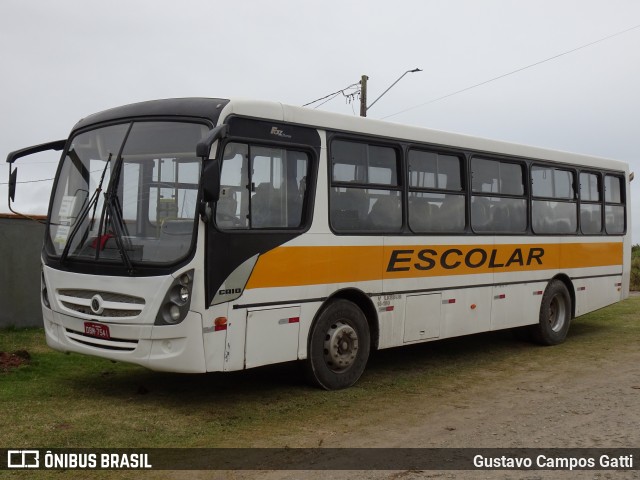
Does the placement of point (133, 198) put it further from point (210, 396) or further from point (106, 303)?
point (210, 396)

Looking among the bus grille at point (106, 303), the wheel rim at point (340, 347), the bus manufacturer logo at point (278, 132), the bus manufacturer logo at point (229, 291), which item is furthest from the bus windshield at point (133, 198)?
the wheel rim at point (340, 347)

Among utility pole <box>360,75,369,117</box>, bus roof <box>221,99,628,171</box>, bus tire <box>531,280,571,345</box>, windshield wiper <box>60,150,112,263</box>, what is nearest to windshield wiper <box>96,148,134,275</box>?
windshield wiper <box>60,150,112,263</box>

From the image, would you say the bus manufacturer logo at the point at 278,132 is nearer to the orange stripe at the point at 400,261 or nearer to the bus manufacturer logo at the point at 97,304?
the orange stripe at the point at 400,261

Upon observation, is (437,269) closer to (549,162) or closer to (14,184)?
(549,162)

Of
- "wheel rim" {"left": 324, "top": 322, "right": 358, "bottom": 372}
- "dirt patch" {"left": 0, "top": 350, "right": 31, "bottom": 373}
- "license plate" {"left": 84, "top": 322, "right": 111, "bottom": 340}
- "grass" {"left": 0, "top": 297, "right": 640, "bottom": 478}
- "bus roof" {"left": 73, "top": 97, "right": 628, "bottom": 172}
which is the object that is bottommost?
"grass" {"left": 0, "top": 297, "right": 640, "bottom": 478}

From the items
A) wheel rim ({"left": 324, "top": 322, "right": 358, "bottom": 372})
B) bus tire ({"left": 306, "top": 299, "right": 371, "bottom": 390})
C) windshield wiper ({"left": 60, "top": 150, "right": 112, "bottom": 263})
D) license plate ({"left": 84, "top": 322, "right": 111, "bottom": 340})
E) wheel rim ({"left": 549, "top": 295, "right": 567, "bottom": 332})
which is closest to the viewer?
license plate ({"left": 84, "top": 322, "right": 111, "bottom": 340})

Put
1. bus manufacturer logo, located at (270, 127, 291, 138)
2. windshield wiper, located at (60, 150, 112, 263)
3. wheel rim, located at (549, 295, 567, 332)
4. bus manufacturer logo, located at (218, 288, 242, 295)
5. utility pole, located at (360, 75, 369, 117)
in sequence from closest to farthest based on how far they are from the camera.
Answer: bus manufacturer logo, located at (218, 288, 242, 295), windshield wiper, located at (60, 150, 112, 263), bus manufacturer logo, located at (270, 127, 291, 138), wheel rim, located at (549, 295, 567, 332), utility pole, located at (360, 75, 369, 117)

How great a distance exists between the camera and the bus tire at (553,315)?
39.1 feet

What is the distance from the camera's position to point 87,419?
705 cm

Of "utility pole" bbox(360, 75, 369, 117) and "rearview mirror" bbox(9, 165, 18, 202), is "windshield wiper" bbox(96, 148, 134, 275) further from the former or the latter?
"utility pole" bbox(360, 75, 369, 117)


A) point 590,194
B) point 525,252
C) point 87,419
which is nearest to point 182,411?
point 87,419

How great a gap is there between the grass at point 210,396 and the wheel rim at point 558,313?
584 mm

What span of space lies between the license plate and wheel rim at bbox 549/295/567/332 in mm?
7586

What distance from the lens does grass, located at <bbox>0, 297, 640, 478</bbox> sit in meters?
6.66
